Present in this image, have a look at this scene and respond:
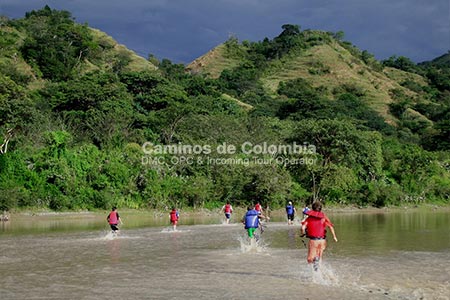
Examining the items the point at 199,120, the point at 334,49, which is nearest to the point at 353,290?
the point at 199,120

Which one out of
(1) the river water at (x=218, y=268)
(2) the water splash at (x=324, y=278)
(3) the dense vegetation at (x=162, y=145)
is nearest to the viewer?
(1) the river water at (x=218, y=268)

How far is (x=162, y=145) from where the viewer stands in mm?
58906

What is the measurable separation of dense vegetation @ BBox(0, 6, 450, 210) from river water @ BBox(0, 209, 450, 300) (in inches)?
889

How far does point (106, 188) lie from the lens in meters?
47.6

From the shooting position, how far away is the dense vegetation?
155 feet

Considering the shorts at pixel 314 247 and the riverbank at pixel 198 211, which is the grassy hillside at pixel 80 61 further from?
the shorts at pixel 314 247

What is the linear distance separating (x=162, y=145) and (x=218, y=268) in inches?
1751

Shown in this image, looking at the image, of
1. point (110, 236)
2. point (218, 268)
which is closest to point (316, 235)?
point (218, 268)

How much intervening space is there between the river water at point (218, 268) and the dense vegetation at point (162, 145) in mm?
22569

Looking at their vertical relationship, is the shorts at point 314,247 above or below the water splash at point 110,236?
above

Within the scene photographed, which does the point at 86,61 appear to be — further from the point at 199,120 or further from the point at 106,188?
the point at 106,188

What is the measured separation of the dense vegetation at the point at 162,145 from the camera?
47.2m

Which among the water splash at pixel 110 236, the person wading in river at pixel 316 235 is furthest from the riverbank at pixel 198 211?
the person wading in river at pixel 316 235

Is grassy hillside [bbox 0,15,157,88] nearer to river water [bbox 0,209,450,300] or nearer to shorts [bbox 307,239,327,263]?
river water [bbox 0,209,450,300]
